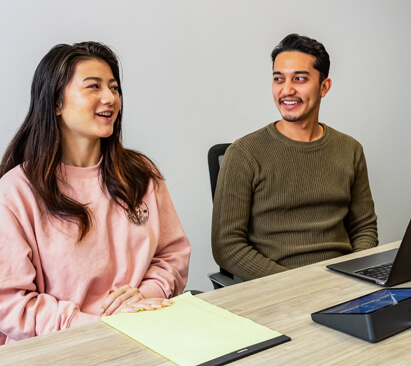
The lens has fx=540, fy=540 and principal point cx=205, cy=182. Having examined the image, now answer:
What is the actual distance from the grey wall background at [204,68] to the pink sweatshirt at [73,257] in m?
0.97

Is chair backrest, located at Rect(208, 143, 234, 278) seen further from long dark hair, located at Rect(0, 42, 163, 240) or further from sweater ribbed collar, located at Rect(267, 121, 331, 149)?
Answer: long dark hair, located at Rect(0, 42, 163, 240)

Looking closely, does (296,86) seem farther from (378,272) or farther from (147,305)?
(147,305)

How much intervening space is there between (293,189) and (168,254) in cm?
56

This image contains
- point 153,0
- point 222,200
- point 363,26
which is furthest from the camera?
point 363,26

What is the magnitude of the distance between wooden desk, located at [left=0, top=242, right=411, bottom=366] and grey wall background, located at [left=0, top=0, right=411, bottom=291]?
147 centimetres

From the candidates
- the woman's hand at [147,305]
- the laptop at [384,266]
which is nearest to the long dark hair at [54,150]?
the woman's hand at [147,305]

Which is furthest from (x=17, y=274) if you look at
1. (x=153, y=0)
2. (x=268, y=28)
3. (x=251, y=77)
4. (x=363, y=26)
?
(x=363, y=26)

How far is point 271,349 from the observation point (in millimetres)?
978

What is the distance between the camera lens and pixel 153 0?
2.65 m

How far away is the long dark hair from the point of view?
1.46 meters

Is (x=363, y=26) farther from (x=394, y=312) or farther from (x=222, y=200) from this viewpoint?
(x=394, y=312)

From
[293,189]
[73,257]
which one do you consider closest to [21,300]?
[73,257]

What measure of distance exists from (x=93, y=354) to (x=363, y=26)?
10.7ft

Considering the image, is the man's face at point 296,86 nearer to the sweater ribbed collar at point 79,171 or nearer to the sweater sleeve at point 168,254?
the sweater sleeve at point 168,254
